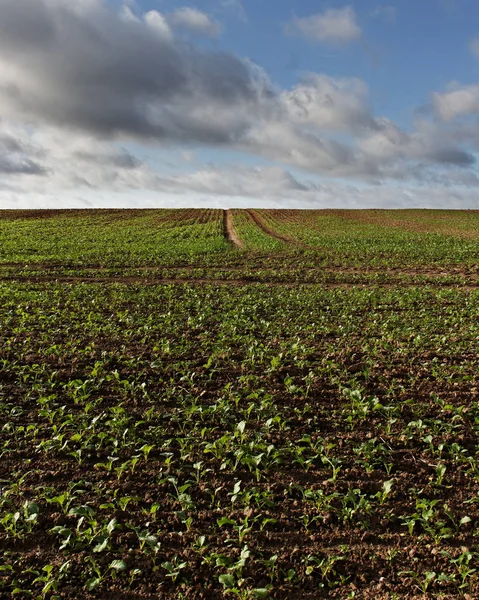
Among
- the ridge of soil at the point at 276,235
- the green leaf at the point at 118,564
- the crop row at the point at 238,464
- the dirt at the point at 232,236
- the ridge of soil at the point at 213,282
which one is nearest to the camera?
the green leaf at the point at 118,564

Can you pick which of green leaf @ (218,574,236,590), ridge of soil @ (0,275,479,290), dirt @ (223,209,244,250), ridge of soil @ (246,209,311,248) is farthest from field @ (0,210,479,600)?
ridge of soil @ (246,209,311,248)

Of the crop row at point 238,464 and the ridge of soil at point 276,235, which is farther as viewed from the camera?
the ridge of soil at point 276,235

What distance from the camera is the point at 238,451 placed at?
21.1 feet

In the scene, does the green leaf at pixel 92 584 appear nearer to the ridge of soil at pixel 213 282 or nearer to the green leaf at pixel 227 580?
the green leaf at pixel 227 580

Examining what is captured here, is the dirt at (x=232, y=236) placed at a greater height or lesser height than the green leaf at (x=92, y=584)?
greater

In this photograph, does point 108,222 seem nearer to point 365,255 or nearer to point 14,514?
point 365,255

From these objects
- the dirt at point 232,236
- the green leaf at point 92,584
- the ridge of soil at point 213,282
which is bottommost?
the green leaf at point 92,584

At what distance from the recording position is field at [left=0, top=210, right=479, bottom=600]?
182 inches

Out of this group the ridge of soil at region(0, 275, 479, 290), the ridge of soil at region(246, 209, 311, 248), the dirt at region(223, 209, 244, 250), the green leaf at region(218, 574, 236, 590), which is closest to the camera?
the green leaf at region(218, 574, 236, 590)

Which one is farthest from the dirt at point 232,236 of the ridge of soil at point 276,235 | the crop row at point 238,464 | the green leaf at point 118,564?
the green leaf at point 118,564

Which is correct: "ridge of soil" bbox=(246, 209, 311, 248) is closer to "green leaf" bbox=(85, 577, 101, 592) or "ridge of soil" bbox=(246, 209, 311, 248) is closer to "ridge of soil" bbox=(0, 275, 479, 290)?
"ridge of soil" bbox=(0, 275, 479, 290)

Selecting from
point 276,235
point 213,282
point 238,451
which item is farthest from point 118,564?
point 276,235

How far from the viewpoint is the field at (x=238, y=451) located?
462cm

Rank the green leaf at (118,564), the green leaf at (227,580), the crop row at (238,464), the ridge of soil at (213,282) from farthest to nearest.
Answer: the ridge of soil at (213,282) < the crop row at (238,464) < the green leaf at (118,564) < the green leaf at (227,580)
